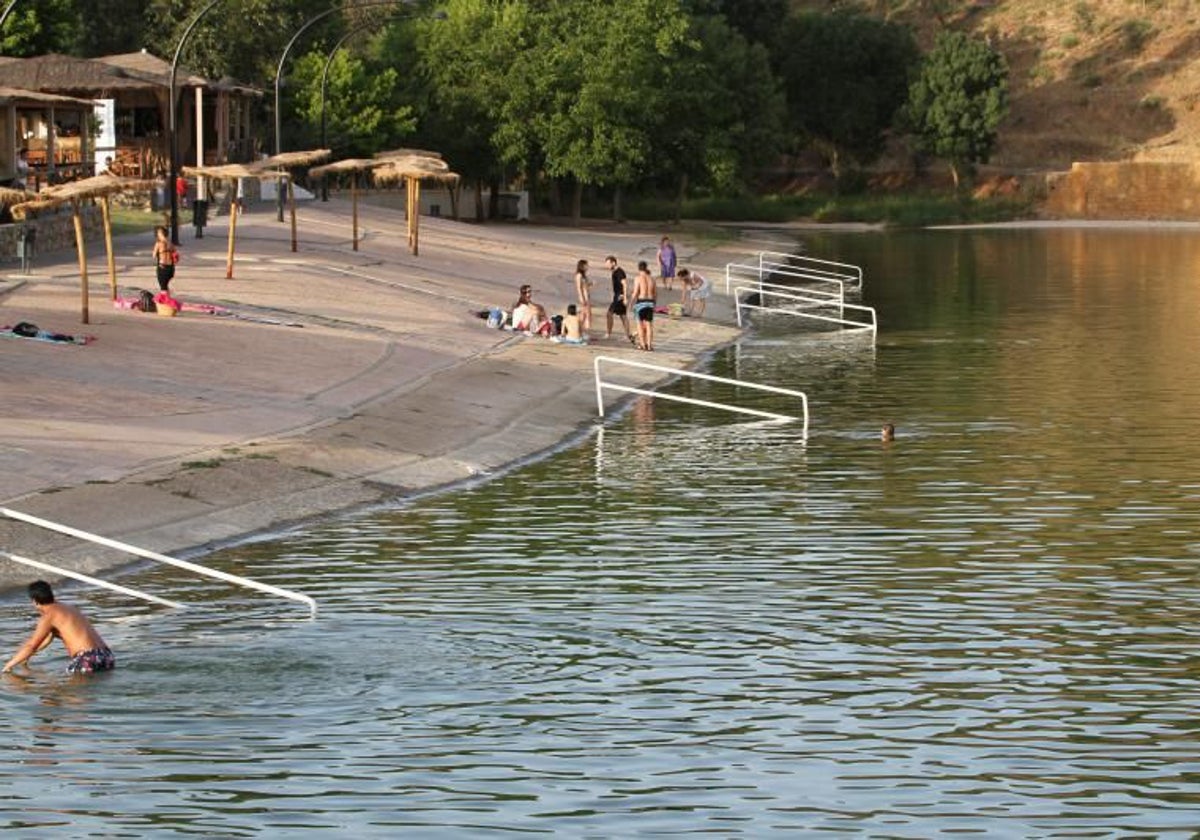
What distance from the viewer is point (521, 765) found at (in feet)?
53.0

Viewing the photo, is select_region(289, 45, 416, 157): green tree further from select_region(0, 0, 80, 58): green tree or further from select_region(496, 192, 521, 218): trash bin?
select_region(0, 0, 80, 58): green tree

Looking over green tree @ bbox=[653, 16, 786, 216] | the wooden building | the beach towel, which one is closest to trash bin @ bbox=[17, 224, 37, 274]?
the wooden building

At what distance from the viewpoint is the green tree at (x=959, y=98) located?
12006 cm

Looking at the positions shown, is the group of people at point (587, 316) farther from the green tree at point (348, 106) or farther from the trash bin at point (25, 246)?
the green tree at point (348, 106)

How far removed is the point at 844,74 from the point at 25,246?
273 ft

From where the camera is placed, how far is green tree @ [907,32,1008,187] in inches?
4727

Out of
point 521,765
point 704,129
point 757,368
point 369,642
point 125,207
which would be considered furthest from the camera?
point 704,129

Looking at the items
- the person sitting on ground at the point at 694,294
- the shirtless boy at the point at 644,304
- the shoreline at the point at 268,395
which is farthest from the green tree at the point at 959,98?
the shirtless boy at the point at 644,304

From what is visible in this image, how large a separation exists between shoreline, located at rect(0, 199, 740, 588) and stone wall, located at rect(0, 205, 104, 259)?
937 millimetres

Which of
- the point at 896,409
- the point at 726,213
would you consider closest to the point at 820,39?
the point at 726,213

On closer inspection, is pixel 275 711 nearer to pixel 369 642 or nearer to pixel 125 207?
pixel 369 642

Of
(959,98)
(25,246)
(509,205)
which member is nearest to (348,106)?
(509,205)

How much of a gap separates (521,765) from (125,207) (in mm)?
61912

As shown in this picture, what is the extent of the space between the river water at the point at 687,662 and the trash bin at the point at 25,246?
20.8 meters
